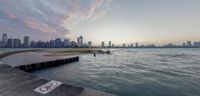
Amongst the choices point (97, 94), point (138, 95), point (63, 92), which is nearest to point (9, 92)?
point (63, 92)

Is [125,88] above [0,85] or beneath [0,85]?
beneath

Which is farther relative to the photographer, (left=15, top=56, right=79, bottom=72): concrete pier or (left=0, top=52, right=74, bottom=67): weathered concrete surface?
(left=0, top=52, right=74, bottom=67): weathered concrete surface

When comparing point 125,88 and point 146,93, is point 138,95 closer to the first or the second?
point 146,93

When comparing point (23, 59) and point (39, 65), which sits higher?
point (39, 65)

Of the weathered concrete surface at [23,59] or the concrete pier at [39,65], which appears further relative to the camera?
the weathered concrete surface at [23,59]

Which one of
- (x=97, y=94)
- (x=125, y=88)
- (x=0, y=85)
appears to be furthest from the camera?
(x=125, y=88)

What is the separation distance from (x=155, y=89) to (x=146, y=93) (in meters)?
2.10

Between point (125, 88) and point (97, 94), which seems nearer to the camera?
point (97, 94)

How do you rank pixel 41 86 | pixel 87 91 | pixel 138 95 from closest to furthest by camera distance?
1. pixel 87 91
2. pixel 41 86
3. pixel 138 95

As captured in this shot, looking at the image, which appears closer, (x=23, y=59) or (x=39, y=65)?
(x=39, y=65)

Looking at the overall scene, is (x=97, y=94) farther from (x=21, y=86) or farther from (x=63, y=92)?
(x=21, y=86)

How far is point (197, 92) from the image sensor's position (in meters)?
14.8

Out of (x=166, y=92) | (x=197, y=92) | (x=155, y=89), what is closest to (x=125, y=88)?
(x=155, y=89)

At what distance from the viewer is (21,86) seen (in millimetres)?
7277
